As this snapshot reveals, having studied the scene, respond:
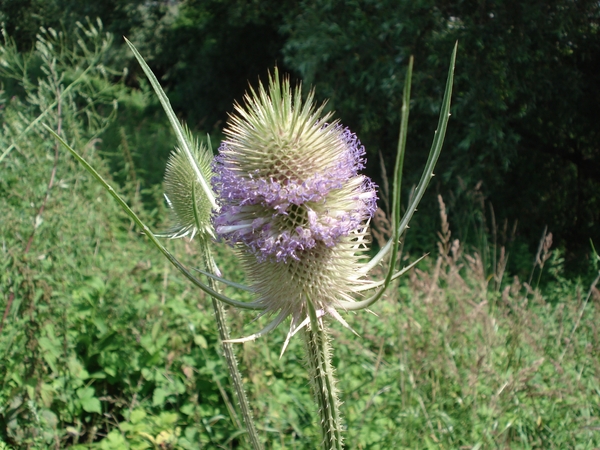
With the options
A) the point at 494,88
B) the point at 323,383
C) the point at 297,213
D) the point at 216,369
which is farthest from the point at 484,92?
the point at 323,383

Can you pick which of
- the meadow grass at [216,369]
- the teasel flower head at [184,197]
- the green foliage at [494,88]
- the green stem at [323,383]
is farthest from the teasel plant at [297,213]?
the green foliage at [494,88]

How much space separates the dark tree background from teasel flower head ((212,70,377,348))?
12.6 ft

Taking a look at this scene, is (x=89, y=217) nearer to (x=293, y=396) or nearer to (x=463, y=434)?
(x=293, y=396)

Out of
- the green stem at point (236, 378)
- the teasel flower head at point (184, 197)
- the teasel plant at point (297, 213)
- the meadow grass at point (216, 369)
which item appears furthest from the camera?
the meadow grass at point (216, 369)

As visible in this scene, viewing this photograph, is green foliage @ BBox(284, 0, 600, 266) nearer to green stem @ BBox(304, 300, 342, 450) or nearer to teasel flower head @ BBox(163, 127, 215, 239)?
teasel flower head @ BBox(163, 127, 215, 239)

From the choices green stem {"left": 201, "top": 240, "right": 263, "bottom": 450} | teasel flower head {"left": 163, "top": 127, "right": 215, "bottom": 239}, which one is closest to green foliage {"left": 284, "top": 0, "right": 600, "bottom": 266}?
teasel flower head {"left": 163, "top": 127, "right": 215, "bottom": 239}

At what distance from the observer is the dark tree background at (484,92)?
17.0 ft

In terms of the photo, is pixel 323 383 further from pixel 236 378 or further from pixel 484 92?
pixel 484 92

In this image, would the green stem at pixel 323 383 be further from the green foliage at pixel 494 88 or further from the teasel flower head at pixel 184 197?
the green foliage at pixel 494 88

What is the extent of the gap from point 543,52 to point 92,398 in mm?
5353

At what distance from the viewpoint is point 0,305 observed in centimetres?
239

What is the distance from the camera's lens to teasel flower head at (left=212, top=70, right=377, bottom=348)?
4.34 feet

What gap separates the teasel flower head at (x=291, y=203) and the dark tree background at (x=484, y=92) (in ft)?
12.6

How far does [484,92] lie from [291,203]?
4.58m
